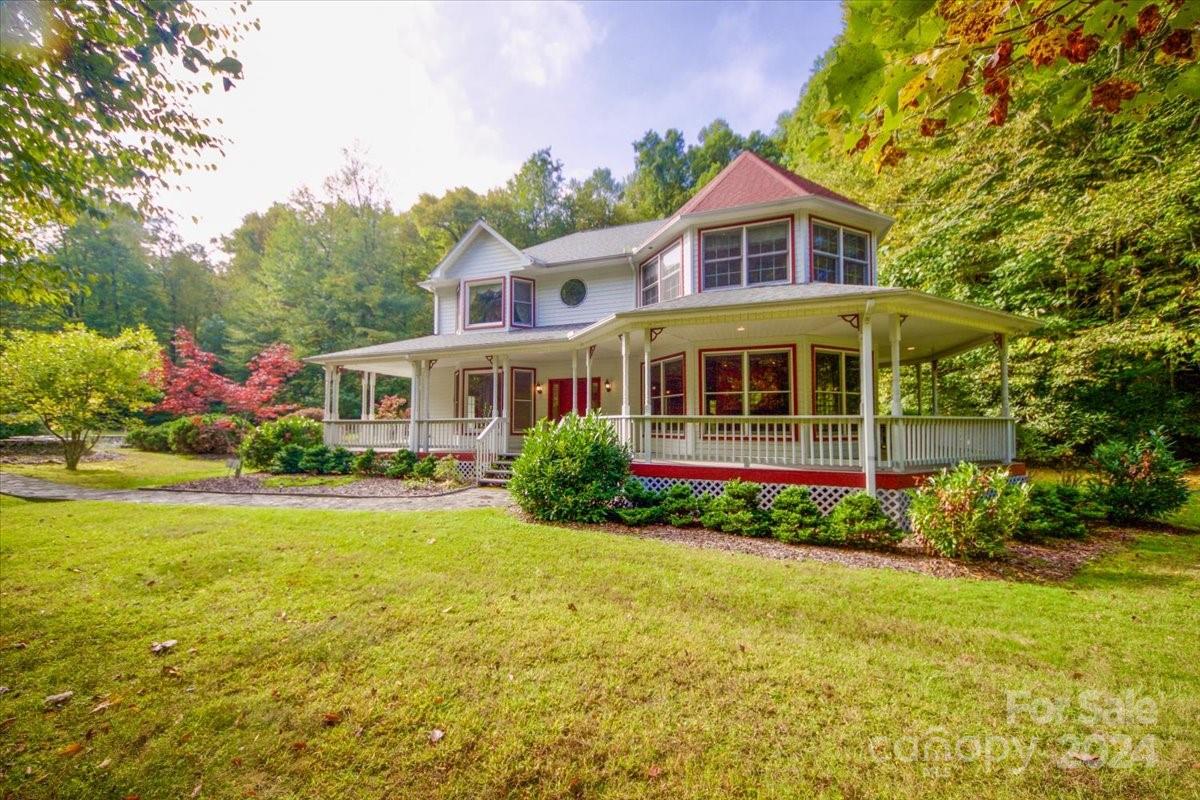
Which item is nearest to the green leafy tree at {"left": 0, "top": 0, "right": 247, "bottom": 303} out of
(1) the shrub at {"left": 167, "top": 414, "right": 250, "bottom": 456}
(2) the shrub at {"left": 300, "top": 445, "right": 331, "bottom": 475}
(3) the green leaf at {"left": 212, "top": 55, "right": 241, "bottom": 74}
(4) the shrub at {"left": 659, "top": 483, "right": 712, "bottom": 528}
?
(3) the green leaf at {"left": 212, "top": 55, "right": 241, "bottom": 74}

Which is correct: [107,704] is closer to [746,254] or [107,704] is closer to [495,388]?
[495,388]

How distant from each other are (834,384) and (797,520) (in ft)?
17.9

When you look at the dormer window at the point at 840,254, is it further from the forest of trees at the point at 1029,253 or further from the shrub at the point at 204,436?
the shrub at the point at 204,436

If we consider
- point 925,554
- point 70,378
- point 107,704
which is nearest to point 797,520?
point 925,554

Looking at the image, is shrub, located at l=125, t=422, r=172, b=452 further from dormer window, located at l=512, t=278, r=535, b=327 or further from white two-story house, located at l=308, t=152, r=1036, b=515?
dormer window, located at l=512, t=278, r=535, b=327

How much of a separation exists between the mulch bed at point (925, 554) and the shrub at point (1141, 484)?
116 cm

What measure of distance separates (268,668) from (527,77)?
11639mm

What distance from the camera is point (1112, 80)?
239 centimetres

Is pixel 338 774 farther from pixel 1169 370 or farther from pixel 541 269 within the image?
pixel 1169 370

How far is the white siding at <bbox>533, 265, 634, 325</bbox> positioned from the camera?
1528 cm

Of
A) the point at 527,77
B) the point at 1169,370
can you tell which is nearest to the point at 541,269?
the point at 527,77

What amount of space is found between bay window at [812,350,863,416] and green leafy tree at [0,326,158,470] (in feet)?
65.4

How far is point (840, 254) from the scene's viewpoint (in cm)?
1195

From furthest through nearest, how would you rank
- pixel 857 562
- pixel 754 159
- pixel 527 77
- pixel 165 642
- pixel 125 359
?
pixel 125 359
pixel 754 159
pixel 527 77
pixel 857 562
pixel 165 642
